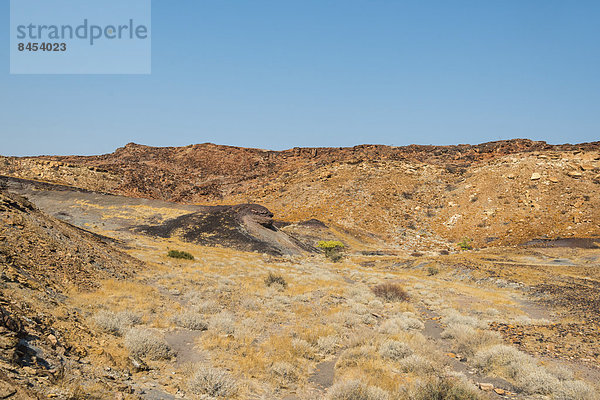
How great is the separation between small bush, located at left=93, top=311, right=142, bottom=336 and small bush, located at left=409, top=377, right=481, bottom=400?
22.2 ft

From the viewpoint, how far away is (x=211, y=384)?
6039 millimetres

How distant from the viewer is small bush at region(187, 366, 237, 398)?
5977 mm

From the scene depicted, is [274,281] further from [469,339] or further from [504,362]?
[504,362]

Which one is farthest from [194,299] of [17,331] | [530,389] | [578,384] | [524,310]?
[524,310]

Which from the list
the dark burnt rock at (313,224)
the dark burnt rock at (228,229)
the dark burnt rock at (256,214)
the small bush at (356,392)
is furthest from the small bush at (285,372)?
the dark burnt rock at (313,224)

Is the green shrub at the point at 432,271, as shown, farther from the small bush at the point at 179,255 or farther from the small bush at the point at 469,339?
the small bush at the point at 179,255

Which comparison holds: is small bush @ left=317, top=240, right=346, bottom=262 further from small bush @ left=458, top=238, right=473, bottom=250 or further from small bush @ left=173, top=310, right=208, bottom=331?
small bush @ left=173, top=310, right=208, bottom=331

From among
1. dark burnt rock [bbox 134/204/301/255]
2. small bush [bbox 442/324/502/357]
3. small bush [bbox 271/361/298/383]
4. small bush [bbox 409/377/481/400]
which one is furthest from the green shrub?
small bush [bbox 271/361/298/383]

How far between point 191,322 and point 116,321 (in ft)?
6.91

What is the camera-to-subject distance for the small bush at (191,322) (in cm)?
955

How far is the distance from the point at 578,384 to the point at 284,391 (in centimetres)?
597

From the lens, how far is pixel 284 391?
6.71 meters

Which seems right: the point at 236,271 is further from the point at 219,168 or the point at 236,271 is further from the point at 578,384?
the point at 219,168

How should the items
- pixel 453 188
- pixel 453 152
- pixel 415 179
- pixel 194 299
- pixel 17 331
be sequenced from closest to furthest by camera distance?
pixel 17 331 < pixel 194 299 < pixel 453 188 < pixel 415 179 < pixel 453 152
